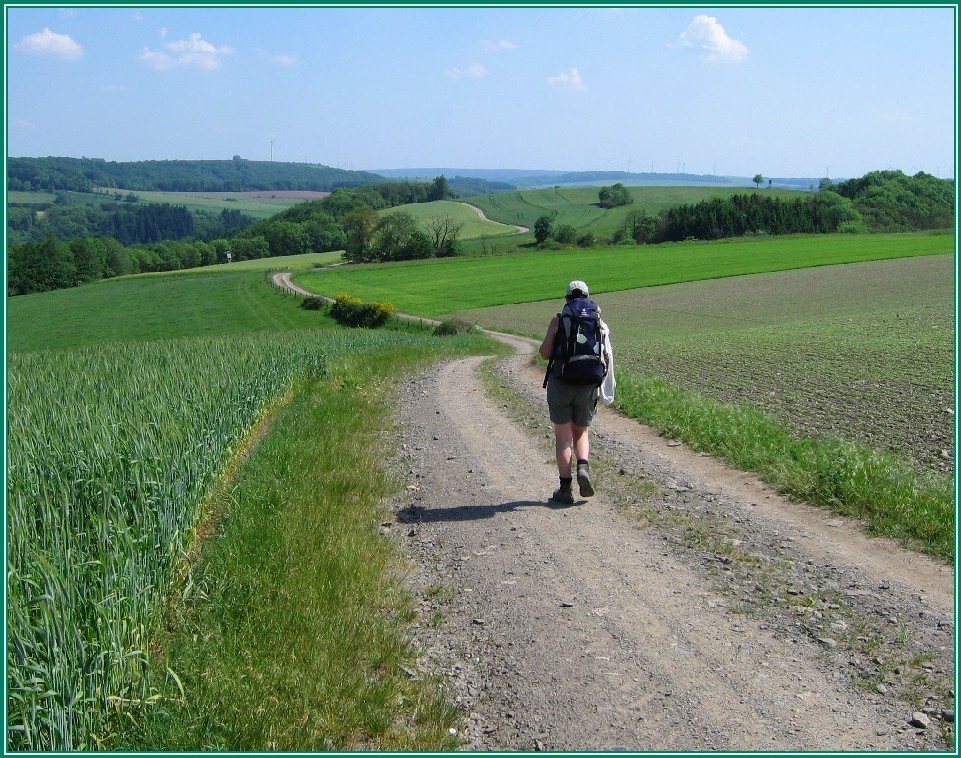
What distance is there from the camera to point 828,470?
8836 millimetres

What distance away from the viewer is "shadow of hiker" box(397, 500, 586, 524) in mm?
8539

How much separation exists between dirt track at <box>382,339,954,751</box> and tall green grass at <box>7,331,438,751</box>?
1756 mm

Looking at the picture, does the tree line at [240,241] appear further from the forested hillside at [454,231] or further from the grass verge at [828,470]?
the grass verge at [828,470]

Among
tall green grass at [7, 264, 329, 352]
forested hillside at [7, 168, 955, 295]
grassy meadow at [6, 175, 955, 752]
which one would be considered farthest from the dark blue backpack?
forested hillside at [7, 168, 955, 295]

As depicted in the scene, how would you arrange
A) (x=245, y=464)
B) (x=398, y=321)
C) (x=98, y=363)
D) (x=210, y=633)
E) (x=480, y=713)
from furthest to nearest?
(x=398, y=321) < (x=98, y=363) < (x=245, y=464) < (x=210, y=633) < (x=480, y=713)

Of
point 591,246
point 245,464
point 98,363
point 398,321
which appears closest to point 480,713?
point 245,464

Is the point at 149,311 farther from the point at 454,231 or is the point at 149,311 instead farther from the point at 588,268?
the point at 454,231

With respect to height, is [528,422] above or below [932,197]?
below

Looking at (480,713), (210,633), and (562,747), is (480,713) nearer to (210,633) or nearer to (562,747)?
(562,747)

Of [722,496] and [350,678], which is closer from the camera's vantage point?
[350,678]

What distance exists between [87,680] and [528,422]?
9.50 metres

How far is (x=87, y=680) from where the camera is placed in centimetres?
408

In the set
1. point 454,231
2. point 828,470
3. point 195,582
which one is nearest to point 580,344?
point 828,470

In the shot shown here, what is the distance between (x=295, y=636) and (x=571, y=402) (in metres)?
4.29
